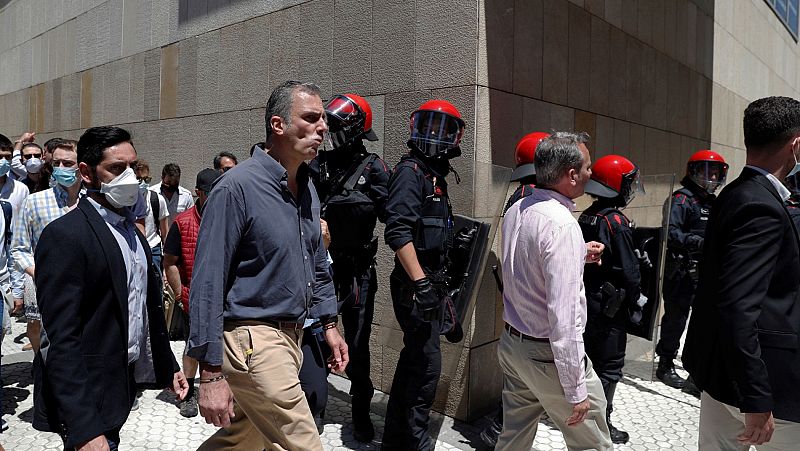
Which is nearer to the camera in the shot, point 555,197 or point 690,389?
point 555,197

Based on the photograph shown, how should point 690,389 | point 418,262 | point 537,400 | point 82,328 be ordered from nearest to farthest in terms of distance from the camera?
point 82,328, point 537,400, point 418,262, point 690,389

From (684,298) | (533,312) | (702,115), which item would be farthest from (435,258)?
(702,115)

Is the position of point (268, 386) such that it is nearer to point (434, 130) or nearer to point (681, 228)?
point (434, 130)

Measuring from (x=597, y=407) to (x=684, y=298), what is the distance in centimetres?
345

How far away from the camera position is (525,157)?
4.14 meters

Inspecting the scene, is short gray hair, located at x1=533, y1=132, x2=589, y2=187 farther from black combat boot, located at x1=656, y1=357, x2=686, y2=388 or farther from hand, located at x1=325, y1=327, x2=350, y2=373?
black combat boot, located at x1=656, y1=357, x2=686, y2=388

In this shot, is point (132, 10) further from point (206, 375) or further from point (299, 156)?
point (206, 375)

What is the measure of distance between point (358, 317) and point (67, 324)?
2173mm

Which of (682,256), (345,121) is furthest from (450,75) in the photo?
(682,256)

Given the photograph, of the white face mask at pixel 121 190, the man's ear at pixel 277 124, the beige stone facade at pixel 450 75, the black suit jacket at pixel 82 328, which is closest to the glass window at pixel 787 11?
the beige stone facade at pixel 450 75

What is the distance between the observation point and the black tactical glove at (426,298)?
3361mm

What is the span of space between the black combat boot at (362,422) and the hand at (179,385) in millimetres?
1620

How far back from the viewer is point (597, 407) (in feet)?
9.02

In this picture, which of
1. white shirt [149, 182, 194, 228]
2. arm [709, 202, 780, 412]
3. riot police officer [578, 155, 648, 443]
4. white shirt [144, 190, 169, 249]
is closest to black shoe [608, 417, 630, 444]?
riot police officer [578, 155, 648, 443]
